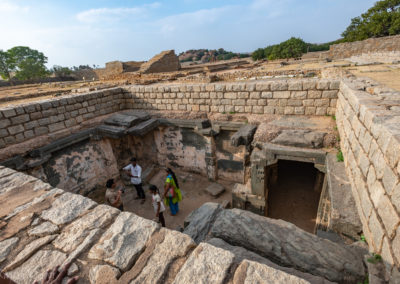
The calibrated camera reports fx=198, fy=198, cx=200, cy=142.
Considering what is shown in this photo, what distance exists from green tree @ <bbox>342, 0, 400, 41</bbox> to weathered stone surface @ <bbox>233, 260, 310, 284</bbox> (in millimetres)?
33480

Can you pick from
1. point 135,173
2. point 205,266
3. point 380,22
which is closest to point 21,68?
point 135,173

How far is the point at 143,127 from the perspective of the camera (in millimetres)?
7293

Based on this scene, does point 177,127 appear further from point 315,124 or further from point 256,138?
point 315,124

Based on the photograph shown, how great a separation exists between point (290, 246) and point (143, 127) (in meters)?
6.06

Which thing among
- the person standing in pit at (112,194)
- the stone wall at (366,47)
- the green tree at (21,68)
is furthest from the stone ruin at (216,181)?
the green tree at (21,68)

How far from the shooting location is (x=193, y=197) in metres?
7.49

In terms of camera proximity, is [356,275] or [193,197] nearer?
[356,275]

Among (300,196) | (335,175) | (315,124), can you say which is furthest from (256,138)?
(300,196)

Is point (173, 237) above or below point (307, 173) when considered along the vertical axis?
above

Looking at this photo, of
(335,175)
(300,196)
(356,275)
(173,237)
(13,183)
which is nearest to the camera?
(173,237)

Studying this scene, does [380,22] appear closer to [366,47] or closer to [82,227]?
[366,47]

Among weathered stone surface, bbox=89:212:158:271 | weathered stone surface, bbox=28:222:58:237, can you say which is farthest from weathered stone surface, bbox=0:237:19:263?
weathered stone surface, bbox=89:212:158:271

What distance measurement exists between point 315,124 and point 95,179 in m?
A: 7.68

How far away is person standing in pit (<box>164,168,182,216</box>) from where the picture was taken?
5.91 m
